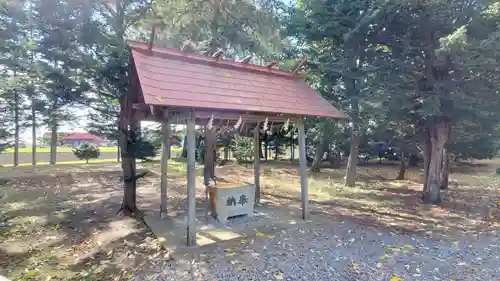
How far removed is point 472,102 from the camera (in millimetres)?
7277

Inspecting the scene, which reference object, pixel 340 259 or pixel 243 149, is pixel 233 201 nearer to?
pixel 340 259

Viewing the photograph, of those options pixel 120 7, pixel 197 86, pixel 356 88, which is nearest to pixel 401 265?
pixel 197 86

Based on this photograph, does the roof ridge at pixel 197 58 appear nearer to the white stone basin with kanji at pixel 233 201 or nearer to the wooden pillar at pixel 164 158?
the wooden pillar at pixel 164 158

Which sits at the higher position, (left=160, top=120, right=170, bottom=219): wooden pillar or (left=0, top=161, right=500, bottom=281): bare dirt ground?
(left=160, top=120, right=170, bottom=219): wooden pillar

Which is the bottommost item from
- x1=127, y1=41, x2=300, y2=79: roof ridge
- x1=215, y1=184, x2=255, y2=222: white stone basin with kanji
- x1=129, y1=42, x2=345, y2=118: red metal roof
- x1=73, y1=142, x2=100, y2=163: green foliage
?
x1=215, y1=184, x2=255, y2=222: white stone basin with kanji

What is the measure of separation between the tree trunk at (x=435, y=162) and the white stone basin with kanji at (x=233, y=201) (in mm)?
5922

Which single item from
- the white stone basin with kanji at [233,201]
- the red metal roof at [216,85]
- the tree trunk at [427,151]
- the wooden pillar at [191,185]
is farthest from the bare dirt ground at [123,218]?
the red metal roof at [216,85]

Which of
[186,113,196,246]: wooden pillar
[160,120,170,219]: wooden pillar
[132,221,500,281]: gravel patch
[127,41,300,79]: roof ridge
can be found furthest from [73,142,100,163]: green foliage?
[132,221,500,281]: gravel patch

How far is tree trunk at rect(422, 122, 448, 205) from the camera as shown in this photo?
878 centimetres

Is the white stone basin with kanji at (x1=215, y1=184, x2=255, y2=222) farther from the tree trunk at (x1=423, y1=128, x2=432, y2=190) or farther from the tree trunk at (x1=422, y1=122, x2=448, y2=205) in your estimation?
the tree trunk at (x1=423, y1=128, x2=432, y2=190)

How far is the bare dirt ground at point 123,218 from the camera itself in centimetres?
474

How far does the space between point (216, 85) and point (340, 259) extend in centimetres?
368

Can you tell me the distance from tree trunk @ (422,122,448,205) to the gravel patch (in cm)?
319

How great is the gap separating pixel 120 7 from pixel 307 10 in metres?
5.98
